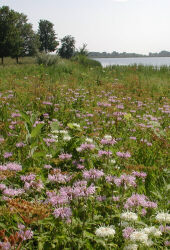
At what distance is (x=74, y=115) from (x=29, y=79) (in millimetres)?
5059

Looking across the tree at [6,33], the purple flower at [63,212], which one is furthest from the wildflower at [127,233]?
the tree at [6,33]

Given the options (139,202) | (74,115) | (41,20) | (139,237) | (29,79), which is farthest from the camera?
(41,20)

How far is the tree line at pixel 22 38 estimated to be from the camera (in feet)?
131

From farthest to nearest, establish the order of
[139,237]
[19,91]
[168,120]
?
[19,91]
[168,120]
[139,237]

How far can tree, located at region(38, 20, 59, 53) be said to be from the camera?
72.8 meters

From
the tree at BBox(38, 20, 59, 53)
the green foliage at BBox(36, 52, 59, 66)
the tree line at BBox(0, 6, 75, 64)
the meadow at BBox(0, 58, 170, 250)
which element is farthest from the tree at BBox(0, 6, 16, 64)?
the meadow at BBox(0, 58, 170, 250)

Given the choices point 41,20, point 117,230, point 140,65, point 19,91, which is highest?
point 41,20

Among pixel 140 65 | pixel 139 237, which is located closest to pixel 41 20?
pixel 140 65

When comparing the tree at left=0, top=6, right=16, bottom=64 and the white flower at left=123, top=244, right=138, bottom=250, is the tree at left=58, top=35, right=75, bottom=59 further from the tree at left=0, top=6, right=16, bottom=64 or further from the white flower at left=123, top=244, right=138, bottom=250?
the white flower at left=123, top=244, right=138, bottom=250

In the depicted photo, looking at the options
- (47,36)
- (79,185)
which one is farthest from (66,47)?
(79,185)

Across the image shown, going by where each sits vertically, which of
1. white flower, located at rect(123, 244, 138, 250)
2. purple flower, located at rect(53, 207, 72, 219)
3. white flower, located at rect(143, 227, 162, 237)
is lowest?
white flower, located at rect(123, 244, 138, 250)

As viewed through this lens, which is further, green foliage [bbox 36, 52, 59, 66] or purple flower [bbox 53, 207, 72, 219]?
green foliage [bbox 36, 52, 59, 66]

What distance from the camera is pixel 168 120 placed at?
6.86 metres

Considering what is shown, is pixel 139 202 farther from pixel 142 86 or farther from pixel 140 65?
pixel 140 65
